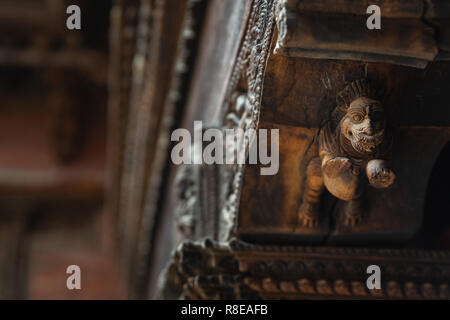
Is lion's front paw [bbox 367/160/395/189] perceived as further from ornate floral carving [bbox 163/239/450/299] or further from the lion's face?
ornate floral carving [bbox 163/239/450/299]

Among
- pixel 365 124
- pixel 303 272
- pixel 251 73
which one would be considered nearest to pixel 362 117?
pixel 365 124

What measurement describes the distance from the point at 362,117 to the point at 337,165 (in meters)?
0.09

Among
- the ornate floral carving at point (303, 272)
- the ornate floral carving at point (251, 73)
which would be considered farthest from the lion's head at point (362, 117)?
the ornate floral carving at point (303, 272)

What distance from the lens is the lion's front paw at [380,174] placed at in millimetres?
1007

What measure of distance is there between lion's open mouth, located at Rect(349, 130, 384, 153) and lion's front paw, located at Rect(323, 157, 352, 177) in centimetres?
5

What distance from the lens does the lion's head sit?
3.27 ft

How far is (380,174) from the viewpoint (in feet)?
3.30

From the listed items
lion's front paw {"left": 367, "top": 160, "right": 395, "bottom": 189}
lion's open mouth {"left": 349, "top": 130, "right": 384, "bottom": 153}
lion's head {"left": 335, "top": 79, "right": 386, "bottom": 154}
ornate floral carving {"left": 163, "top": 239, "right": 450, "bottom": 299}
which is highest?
lion's head {"left": 335, "top": 79, "right": 386, "bottom": 154}

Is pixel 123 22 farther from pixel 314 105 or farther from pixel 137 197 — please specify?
pixel 314 105

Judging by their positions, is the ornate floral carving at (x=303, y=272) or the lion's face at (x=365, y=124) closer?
the lion's face at (x=365, y=124)

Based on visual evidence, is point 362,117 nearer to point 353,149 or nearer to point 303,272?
point 353,149

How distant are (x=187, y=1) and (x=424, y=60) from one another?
0.86 metres

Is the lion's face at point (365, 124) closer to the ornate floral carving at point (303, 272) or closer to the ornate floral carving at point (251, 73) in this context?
the ornate floral carving at point (251, 73)

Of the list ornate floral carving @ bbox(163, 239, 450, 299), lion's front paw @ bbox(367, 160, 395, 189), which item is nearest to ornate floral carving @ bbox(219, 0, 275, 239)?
ornate floral carving @ bbox(163, 239, 450, 299)
